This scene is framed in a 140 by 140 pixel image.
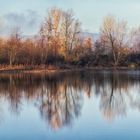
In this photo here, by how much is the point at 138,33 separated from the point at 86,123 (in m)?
45.7

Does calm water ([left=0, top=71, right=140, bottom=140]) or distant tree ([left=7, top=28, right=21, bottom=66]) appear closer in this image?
calm water ([left=0, top=71, right=140, bottom=140])

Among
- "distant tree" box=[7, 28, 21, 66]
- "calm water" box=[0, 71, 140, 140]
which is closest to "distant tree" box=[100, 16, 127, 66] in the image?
"distant tree" box=[7, 28, 21, 66]

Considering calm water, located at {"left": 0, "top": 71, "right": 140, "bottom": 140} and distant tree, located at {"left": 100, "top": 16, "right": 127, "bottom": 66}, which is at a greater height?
distant tree, located at {"left": 100, "top": 16, "right": 127, "bottom": 66}

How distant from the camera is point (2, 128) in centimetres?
922

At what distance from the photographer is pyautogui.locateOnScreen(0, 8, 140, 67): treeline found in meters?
41.4

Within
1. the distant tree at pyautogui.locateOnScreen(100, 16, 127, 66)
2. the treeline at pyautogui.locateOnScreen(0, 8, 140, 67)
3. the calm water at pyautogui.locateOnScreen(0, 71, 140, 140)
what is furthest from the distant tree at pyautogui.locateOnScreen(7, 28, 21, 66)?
the calm water at pyautogui.locateOnScreen(0, 71, 140, 140)

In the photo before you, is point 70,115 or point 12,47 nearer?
point 70,115

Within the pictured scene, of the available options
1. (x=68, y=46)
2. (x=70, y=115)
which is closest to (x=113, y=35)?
(x=68, y=46)

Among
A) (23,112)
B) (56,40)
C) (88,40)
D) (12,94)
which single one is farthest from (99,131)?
(88,40)

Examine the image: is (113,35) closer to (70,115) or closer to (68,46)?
(68,46)

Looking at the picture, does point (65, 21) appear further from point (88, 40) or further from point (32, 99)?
point (32, 99)

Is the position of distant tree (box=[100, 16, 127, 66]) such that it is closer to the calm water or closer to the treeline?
the treeline

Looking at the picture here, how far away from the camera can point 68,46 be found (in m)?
47.4

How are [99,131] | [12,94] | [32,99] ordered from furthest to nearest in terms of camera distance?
[12,94]
[32,99]
[99,131]
